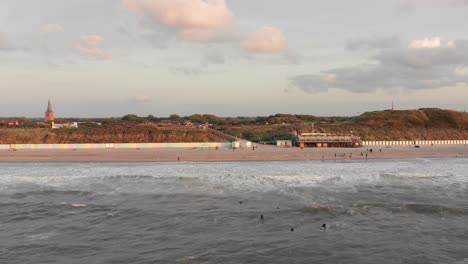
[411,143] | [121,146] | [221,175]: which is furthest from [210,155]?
[411,143]

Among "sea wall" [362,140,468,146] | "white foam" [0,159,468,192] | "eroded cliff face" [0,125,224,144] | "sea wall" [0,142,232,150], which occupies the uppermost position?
"eroded cliff face" [0,125,224,144]

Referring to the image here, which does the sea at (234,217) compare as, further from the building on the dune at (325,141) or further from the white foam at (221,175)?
the building on the dune at (325,141)

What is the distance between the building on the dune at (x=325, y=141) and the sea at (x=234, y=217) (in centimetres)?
3383

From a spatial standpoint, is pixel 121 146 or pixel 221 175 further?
pixel 121 146

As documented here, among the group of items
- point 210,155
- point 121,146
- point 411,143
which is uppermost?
point 411,143

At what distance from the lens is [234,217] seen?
25625 millimetres

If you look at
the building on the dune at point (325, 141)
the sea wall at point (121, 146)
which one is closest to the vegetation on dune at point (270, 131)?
the sea wall at point (121, 146)

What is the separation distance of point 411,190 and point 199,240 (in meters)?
22.0

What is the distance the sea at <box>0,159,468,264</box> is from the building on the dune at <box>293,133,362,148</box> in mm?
33835

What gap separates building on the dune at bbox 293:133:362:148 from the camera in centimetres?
7894

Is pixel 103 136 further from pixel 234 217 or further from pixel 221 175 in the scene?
pixel 234 217

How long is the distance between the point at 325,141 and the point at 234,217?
189 feet

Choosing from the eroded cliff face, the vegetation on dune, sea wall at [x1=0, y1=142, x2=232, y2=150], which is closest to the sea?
sea wall at [x1=0, y1=142, x2=232, y2=150]

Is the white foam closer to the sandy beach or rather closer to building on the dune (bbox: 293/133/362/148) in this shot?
the sandy beach
